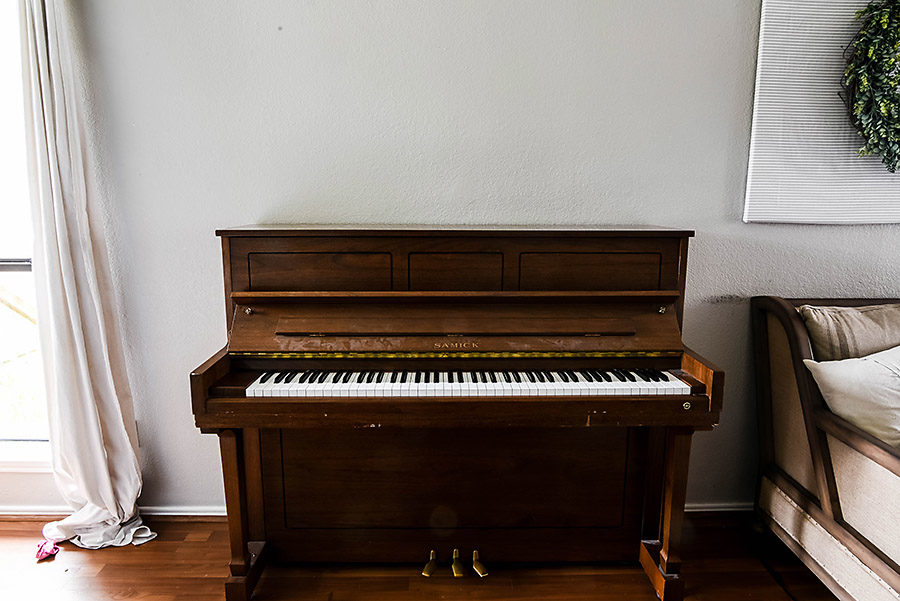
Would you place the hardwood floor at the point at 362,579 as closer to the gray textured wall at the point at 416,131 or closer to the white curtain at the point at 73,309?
the white curtain at the point at 73,309

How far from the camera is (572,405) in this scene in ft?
5.59

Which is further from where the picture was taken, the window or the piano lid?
the window

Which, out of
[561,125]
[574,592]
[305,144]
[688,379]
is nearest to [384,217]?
[305,144]

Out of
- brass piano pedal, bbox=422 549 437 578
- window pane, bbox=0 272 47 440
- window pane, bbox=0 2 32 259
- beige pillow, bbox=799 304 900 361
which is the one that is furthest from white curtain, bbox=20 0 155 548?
beige pillow, bbox=799 304 900 361

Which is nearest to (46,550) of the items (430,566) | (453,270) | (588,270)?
(430,566)

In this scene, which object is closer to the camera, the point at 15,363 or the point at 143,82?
the point at 143,82

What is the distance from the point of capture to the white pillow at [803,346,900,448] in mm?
1753

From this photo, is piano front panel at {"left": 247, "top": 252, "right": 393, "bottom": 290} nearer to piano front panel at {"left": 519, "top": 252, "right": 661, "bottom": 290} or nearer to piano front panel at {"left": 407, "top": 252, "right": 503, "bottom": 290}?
piano front panel at {"left": 407, "top": 252, "right": 503, "bottom": 290}

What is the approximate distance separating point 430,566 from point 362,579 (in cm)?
26

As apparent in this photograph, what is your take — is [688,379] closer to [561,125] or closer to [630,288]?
[630,288]

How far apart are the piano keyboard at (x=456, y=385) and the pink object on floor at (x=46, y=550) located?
4.05 ft

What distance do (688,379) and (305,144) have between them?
1.64 meters

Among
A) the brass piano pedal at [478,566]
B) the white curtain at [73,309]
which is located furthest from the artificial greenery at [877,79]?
the white curtain at [73,309]

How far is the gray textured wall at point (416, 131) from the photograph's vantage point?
2143 millimetres
